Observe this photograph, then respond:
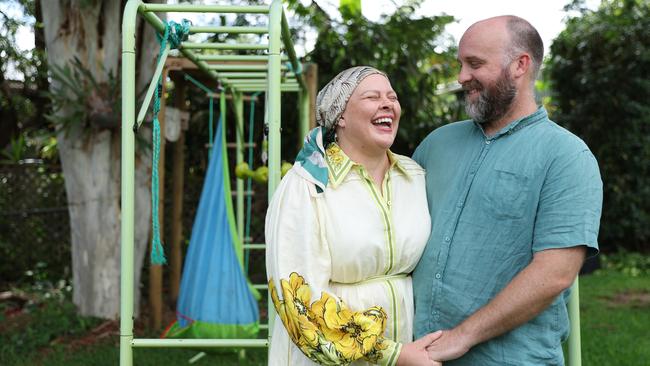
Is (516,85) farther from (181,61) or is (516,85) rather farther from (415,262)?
(181,61)

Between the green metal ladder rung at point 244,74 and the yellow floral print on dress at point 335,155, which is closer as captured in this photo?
the yellow floral print on dress at point 335,155

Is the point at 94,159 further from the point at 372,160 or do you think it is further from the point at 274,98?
the point at 372,160

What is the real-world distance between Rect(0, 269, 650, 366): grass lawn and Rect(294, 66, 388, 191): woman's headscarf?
2.35 m

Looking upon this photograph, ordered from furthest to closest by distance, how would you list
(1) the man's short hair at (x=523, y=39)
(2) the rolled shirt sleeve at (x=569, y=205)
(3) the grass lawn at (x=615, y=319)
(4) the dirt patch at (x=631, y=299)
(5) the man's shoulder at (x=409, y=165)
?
(4) the dirt patch at (x=631, y=299) < (3) the grass lawn at (x=615, y=319) < (5) the man's shoulder at (x=409, y=165) < (1) the man's short hair at (x=523, y=39) < (2) the rolled shirt sleeve at (x=569, y=205)

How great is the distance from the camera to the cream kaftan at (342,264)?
69.1 inches

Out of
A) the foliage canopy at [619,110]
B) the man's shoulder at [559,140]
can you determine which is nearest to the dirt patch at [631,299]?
the foliage canopy at [619,110]

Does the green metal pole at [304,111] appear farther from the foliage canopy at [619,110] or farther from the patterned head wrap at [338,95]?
the foliage canopy at [619,110]

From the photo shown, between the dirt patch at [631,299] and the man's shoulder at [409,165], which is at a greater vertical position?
the man's shoulder at [409,165]

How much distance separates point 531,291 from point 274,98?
922 mm

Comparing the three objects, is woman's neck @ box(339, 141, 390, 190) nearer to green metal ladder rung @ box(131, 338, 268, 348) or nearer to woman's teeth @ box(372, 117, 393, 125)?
woman's teeth @ box(372, 117, 393, 125)

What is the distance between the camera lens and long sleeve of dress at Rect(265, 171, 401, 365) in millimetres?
1737

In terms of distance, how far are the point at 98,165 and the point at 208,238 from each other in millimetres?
1329

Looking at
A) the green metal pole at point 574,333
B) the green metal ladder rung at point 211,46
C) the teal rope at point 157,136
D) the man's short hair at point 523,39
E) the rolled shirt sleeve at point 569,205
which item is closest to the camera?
the rolled shirt sleeve at point 569,205

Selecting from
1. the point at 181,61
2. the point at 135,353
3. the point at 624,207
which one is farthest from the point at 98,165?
the point at 624,207
